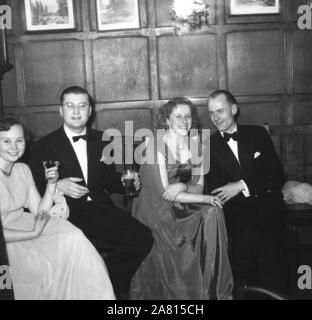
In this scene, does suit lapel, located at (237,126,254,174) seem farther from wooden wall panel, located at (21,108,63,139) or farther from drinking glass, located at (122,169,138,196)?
wooden wall panel, located at (21,108,63,139)

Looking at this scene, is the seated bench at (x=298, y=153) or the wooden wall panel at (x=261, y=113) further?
the wooden wall panel at (x=261, y=113)

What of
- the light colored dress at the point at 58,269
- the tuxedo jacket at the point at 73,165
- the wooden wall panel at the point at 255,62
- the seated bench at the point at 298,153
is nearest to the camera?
the light colored dress at the point at 58,269

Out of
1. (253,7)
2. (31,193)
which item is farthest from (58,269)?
(253,7)

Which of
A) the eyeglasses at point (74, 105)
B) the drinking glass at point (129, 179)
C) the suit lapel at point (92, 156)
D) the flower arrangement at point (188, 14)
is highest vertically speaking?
the flower arrangement at point (188, 14)

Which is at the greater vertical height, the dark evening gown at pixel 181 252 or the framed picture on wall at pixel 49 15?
the framed picture on wall at pixel 49 15

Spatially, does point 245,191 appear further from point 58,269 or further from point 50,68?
point 50,68

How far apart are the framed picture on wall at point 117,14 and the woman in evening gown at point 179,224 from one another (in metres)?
1.34

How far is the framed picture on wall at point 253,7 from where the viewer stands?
14.0 feet

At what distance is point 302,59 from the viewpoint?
4.36 metres

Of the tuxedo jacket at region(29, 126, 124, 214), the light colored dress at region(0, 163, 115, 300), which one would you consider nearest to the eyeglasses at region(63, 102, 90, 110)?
the tuxedo jacket at region(29, 126, 124, 214)

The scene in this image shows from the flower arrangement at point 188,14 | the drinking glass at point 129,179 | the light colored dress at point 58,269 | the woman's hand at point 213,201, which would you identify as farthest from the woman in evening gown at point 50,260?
the flower arrangement at point 188,14

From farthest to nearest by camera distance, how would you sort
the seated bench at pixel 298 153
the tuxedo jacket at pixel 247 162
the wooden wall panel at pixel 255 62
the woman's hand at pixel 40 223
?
the wooden wall panel at pixel 255 62 → the seated bench at pixel 298 153 → the tuxedo jacket at pixel 247 162 → the woman's hand at pixel 40 223

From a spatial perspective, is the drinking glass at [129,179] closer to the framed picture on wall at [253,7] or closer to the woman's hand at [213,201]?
the woman's hand at [213,201]

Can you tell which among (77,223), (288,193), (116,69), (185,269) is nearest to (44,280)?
(77,223)
